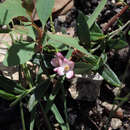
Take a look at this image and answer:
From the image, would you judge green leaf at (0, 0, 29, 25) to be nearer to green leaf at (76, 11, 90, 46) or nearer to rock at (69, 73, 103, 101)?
green leaf at (76, 11, 90, 46)

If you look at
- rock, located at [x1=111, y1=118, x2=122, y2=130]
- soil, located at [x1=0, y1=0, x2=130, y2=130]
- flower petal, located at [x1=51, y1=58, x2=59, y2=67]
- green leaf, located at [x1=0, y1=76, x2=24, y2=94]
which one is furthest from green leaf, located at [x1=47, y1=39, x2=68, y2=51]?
rock, located at [x1=111, y1=118, x2=122, y2=130]

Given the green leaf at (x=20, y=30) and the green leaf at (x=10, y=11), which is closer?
the green leaf at (x=10, y=11)

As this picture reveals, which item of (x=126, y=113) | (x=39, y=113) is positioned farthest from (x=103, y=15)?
(x=39, y=113)

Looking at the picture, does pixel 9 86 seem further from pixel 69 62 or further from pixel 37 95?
pixel 69 62

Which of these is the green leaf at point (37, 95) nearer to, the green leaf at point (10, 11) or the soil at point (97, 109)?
the soil at point (97, 109)

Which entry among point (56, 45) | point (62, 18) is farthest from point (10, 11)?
point (62, 18)

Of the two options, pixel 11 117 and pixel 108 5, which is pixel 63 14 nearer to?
pixel 108 5

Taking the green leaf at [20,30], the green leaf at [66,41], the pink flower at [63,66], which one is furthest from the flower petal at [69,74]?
the green leaf at [20,30]
